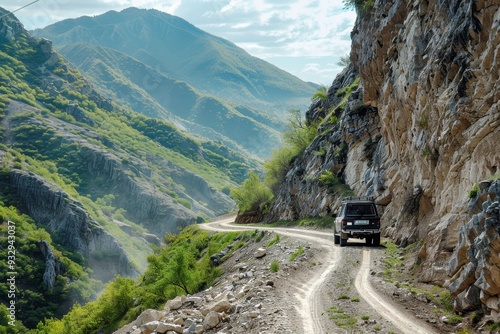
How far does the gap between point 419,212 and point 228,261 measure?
18.2 m

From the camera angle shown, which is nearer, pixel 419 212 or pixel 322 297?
pixel 322 297

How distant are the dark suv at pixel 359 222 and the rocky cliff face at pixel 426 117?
1.17 m

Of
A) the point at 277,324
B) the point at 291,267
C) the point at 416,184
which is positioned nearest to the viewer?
the point at 277,324

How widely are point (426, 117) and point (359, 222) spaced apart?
6166mm

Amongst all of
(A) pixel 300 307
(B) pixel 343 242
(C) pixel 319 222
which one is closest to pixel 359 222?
(B) pixel 343 242

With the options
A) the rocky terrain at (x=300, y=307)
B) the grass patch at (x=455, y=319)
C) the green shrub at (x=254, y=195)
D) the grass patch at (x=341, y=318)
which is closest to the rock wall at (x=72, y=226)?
the green shrub at (x=254, y=195)

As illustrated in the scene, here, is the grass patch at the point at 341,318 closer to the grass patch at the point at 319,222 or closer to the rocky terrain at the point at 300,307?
the rocky terrain at the point at 300,307

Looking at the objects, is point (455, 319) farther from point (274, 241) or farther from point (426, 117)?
point (274, 241)

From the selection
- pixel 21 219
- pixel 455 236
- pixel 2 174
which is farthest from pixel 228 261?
pixel 2 174

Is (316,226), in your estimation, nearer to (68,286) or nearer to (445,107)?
(445,107)

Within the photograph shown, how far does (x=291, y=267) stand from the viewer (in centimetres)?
2120

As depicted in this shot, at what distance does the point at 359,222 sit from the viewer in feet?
90.3

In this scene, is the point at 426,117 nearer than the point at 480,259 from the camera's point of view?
No

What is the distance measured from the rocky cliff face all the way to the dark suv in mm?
1171
